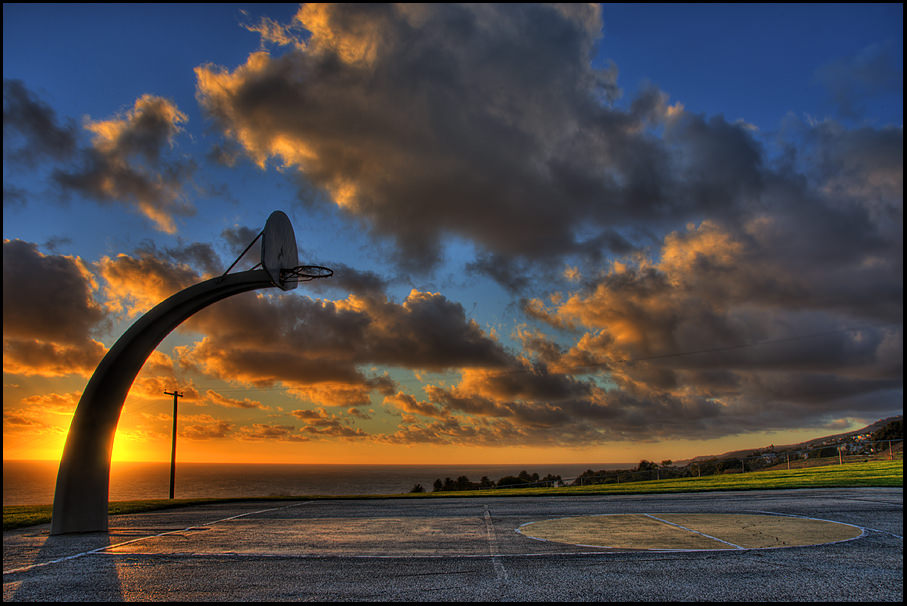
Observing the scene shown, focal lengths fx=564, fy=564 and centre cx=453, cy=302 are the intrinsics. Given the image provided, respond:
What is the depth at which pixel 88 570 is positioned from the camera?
915 centimetres

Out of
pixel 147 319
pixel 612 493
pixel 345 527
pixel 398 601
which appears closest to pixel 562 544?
pixel 398 601

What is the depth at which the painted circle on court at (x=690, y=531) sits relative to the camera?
10.5m

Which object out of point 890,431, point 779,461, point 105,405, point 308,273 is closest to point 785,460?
point 779,461

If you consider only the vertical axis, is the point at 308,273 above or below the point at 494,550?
above

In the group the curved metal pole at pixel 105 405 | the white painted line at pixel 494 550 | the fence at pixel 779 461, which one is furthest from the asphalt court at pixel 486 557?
the fence at pixel 779 461

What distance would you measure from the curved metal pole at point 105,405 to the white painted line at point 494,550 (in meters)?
9.33

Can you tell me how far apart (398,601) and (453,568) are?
190 cm

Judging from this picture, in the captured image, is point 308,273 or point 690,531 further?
point 308,273

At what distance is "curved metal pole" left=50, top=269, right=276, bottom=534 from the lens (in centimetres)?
1413

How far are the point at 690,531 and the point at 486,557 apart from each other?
526cm

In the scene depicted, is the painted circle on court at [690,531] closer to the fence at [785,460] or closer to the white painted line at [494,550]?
the white painted line at [494,550]

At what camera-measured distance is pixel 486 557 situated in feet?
31.5

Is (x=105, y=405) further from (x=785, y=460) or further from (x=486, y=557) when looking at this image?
(x=785, y=460)

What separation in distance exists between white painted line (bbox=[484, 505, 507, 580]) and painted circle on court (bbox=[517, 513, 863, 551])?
2.45 feet
